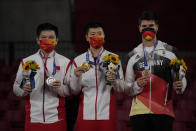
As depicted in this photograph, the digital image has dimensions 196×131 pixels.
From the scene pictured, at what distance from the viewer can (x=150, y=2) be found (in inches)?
267

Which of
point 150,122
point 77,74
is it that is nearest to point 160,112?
point 150,122

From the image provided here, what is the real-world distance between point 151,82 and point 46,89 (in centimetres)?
91

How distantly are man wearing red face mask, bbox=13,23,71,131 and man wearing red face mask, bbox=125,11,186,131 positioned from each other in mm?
585

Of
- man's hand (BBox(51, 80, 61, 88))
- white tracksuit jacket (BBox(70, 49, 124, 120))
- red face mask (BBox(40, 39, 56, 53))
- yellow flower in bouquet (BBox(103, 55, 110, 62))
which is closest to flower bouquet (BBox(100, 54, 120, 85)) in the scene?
yellow flower in bouquet (BBox(103, 55, 110, 62))

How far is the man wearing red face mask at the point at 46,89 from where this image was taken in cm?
285

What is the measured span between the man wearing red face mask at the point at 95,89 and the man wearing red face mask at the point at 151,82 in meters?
0.16

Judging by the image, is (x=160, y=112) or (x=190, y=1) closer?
(x=160, y=112)

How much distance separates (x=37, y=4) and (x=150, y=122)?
546 cm

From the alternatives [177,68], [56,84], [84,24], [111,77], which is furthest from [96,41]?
[84,24]

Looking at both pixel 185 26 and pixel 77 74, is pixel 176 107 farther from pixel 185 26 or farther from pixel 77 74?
pixel 185 26

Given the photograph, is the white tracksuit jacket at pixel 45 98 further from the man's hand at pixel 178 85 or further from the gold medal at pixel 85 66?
the man's hand at pixel 178 85

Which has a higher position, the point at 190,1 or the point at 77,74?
the point at 190,1

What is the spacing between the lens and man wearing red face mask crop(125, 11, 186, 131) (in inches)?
105

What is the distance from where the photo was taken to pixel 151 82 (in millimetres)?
2742
